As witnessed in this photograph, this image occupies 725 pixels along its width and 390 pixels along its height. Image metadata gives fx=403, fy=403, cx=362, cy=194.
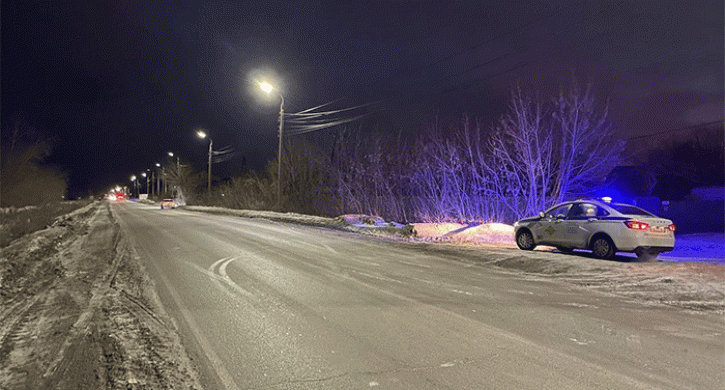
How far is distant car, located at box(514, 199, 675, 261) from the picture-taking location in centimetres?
979

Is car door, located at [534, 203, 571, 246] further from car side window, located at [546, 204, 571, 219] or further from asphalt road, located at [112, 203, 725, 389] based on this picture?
asphalt road, located at [112, 203, 725, 389]

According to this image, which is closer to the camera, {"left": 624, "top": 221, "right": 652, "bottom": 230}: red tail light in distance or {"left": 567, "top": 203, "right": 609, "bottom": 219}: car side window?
{"left": 624, "top": 221, "right": 652, "bottom": 230}: red tail light in distance

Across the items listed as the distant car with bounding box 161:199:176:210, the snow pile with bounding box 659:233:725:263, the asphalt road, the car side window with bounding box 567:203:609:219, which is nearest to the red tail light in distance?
Result: the car side window with bounding box 567:203:609:219

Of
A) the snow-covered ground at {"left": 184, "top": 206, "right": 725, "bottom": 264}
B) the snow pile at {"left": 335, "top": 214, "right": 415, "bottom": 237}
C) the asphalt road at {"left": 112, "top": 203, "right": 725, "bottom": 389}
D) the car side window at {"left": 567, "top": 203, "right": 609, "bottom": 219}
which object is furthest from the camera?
the snow pile at {"left": 335, "top": 214, "right": 415, "bottom": 237}

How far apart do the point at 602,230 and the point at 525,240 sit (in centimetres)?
249

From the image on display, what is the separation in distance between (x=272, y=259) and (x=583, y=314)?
7.18 metres

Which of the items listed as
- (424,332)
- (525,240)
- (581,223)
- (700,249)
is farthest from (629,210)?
(424,332)

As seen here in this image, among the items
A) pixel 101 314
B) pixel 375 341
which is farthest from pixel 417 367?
pixel 101 314

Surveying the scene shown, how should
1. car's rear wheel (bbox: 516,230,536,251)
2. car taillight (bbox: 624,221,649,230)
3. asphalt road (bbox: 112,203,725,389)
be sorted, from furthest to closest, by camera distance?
car's rear wheel (bbox: 516,230,536,251)
car taillight (bbox: 624,221,649,230)
asphalt road (bbox: 112,203,725,389)

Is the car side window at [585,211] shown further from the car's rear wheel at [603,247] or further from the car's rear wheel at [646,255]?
the car's rear wheel at [646,255]

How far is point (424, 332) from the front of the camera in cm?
493

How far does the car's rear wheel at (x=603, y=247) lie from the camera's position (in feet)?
33.6

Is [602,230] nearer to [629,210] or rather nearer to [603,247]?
[603,247]

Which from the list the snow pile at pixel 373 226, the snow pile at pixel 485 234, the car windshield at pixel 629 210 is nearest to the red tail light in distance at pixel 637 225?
the car windshield at pixel 629 210
